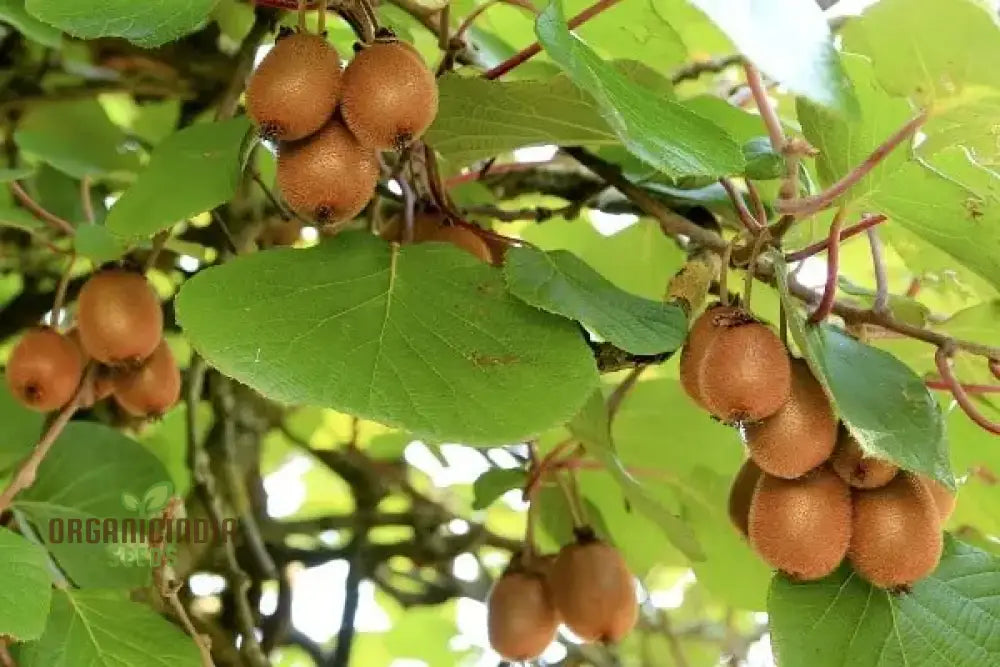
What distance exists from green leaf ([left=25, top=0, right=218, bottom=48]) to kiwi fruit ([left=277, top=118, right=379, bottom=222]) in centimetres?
10

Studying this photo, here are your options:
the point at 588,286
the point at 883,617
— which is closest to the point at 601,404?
the point at 588,286

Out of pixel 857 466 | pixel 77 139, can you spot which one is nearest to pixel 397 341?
pixel 857 466

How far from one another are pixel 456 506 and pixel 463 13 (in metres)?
0.94

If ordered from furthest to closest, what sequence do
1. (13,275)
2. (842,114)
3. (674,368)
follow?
(13,275) < (674,368) < (842,114)

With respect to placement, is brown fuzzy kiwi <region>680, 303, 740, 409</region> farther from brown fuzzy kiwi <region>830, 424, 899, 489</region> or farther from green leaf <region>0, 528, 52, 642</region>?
green leaf <region>0, 528, 52, 642</region>

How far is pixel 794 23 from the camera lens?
54 cm

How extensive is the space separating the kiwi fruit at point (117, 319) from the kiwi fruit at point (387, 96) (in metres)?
0.33

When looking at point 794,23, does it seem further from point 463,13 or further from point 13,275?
point 13,275

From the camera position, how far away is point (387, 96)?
27.1 inches

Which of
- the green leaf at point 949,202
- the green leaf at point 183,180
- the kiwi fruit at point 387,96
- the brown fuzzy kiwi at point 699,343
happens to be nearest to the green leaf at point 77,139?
the green leaf at point 183,180

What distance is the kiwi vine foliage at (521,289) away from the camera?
695 millimetres

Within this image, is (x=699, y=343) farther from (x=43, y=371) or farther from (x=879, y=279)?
(x=43, y=371)

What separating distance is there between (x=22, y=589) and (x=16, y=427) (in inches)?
16.0

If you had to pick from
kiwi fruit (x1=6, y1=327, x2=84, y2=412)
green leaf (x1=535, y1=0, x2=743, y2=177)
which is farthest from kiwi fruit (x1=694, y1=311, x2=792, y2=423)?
kiwi fruit (x1=6, y1=327, x2=84, y2=412)
